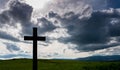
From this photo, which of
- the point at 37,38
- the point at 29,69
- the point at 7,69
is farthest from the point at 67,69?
the point at 37,38

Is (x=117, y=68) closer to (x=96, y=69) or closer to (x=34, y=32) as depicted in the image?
(x=96, y=69)

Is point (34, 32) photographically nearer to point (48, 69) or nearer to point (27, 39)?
point (27, 39)

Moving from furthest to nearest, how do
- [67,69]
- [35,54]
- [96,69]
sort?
[67,69] → [96,69] → [35,54]

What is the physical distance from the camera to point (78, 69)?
2425 inches

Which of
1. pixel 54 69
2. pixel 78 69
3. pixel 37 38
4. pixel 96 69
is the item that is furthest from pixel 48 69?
pixel 37 38

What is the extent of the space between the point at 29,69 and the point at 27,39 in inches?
1253

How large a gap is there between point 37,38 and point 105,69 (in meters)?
27.9

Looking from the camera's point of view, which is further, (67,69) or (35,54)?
(67,69)

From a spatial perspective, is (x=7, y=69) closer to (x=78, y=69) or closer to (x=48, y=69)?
(x=48, y=69)

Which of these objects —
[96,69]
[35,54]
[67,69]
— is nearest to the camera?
[35,54]

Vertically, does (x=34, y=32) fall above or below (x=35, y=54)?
above

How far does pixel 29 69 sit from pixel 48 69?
11.3 ft

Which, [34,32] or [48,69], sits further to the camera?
[48,69]

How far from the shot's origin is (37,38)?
1177 inches
